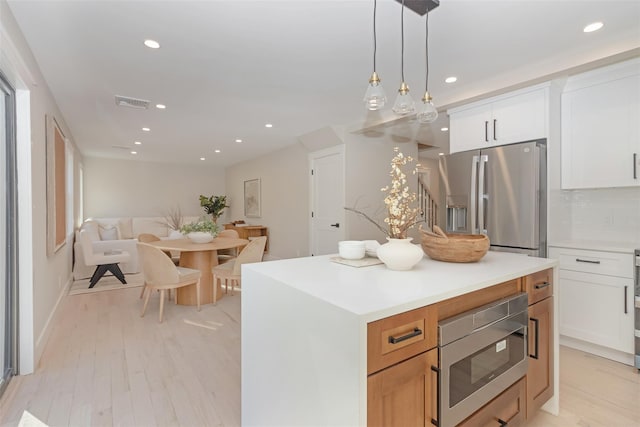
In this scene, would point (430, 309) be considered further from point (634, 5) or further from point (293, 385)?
point (634, 5)

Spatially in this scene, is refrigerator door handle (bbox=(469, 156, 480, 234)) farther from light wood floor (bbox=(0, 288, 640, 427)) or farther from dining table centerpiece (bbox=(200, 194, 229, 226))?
dining table centerpiece (bbox=(200, 194, 229, 226))

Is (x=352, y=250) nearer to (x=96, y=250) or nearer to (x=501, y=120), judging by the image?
(x=501, y=120)

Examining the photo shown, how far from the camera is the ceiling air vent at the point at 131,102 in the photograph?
3445 millimetres

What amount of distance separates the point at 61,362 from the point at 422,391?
2705 millimetres

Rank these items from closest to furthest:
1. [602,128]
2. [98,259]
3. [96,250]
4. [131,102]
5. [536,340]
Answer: [536,340] < [602,128] < [131,102] < [98,259] < [96,250]

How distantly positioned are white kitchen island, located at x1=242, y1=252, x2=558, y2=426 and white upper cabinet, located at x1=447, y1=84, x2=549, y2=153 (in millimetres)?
1721

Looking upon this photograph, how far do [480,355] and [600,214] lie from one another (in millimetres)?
2609

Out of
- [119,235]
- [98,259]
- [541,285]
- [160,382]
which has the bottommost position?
[160,382]

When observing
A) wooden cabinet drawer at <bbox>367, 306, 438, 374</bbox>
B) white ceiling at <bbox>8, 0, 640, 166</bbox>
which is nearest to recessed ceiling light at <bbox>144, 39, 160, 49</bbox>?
white ceiling at <bbox>8, 0, 640, 166</bbox>

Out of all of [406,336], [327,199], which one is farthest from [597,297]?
[327,199]

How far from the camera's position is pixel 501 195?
9.94ft

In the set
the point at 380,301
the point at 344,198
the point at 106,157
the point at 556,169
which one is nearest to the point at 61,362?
the point at 380,301

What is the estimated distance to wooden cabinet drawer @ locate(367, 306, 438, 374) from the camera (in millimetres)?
968

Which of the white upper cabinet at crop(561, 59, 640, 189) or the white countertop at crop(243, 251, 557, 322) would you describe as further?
the white upper cabinet at crop(561, 59, 640, 189)
